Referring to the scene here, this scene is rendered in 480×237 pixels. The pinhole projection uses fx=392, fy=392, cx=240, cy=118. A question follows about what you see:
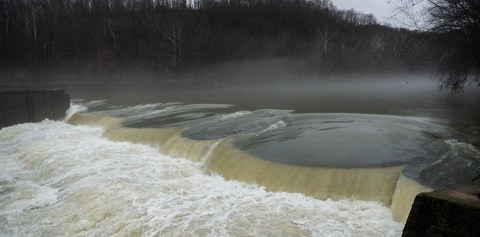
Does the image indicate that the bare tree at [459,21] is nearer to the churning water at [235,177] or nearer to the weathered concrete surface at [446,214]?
the churning water at [235,177]

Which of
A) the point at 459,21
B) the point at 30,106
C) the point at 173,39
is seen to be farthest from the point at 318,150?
the point at 173,39

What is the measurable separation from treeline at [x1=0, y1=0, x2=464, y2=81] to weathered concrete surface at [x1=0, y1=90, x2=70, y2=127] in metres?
28.7

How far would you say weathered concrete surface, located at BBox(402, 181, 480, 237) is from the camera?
13.9 ft

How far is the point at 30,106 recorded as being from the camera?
2169 centimetres

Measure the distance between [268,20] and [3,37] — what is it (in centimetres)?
5049

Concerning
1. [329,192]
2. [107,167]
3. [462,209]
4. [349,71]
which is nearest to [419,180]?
[329,192]

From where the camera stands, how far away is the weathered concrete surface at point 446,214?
4.23m

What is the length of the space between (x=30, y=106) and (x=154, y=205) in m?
17.6

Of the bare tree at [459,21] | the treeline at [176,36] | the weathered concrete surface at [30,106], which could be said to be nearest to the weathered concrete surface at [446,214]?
the bare tree at [459,21]

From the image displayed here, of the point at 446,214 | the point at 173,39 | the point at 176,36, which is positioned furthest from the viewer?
the point at 176,36

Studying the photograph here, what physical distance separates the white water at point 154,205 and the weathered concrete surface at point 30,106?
11245 mm

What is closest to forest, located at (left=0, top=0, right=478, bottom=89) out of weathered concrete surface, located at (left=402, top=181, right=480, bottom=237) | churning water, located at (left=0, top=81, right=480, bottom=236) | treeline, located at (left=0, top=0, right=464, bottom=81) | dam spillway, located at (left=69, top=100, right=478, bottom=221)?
treeline, located at (left=0, top=0, right=464, bottom=81)

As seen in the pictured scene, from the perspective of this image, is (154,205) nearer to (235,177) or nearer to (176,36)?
(235,177)

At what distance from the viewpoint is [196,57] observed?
59.2 m
